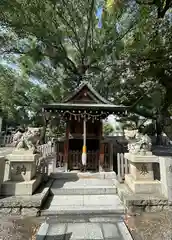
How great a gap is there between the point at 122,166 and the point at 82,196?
77.7 inches

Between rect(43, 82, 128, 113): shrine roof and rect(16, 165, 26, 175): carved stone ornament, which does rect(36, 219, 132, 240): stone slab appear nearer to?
rect(16, 165, 26, 175): carved stone ornament

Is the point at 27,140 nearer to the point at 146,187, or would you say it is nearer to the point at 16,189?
the point at 16,189

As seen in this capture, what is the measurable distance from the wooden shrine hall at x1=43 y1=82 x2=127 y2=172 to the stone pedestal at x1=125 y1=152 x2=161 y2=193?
8.82 feet

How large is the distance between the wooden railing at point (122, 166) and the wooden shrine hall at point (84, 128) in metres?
1.56

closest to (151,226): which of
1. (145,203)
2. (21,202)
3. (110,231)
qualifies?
(145,203)

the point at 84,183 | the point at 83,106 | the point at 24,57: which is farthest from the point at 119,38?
the point at 84,183

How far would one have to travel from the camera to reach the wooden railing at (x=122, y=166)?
6379mm

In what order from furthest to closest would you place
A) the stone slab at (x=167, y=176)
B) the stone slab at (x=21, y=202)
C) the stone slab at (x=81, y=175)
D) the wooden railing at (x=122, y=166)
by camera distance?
the stone slab at (x=81, y=175) → the wooden railing at (x=122, y=166) → the stone slab at (x=167, y=176) → the stone slab at (x=21, y=202)

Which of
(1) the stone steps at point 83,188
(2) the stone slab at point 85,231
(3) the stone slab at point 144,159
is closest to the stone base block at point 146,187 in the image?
(3) the stone slab at point 144,159

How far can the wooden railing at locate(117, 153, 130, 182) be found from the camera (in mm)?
6379

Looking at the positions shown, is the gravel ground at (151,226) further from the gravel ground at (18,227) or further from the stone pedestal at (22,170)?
the stone pedestal at (22,170)

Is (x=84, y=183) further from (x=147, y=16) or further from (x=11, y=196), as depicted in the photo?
(x=147, y=16)

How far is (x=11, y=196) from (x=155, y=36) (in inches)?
441

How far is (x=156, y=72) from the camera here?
11.0 meters
